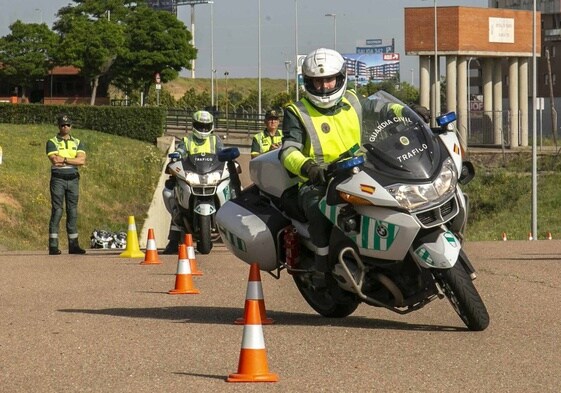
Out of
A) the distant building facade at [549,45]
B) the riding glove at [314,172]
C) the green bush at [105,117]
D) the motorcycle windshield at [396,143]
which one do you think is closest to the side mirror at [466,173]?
the motorcycle windshield at [396,143]

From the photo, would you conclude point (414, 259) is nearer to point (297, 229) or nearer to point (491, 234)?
point (297, 229)

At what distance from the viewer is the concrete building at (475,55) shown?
215 feet

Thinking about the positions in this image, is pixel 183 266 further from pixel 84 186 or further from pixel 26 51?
pixel 26 51

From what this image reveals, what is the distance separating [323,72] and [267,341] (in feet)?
6.81

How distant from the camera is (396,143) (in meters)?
9.77

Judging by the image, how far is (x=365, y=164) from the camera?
9.76 metres

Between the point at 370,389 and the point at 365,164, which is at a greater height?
the point at 365,164

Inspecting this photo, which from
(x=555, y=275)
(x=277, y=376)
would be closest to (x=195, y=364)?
(x=277, y=376)

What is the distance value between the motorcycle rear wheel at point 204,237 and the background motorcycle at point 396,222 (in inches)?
330

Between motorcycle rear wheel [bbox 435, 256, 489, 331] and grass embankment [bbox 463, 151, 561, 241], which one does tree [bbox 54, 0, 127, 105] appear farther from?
motorcycle rear wheel [bbox 435, 256, 489, 331]

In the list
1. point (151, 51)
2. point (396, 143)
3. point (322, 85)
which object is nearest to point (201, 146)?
point (322, 85)

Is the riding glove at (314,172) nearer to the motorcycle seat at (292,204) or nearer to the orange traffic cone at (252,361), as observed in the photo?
the motorcycle seat at (292,204)

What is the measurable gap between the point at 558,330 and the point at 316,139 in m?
2.20

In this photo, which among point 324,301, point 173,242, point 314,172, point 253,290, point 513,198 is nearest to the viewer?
point 253,290
